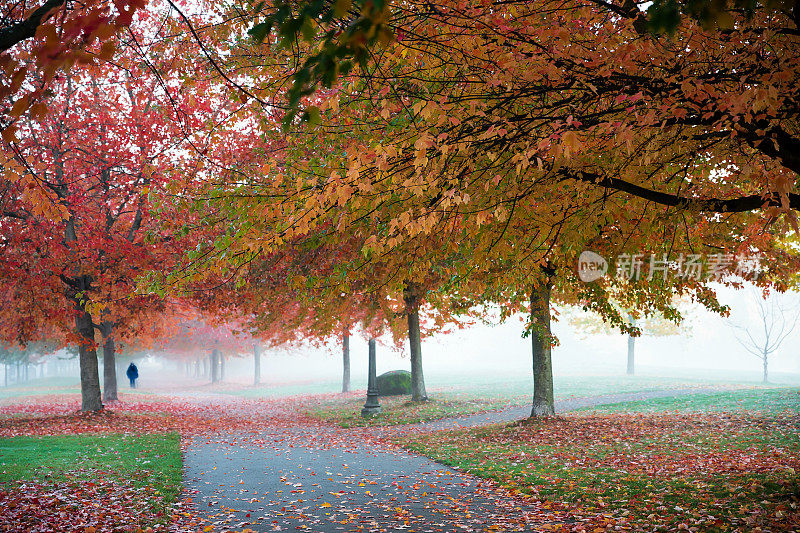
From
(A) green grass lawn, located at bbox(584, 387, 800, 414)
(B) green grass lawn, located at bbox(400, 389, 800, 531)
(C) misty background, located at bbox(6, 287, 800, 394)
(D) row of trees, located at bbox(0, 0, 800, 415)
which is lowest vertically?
(C) misty background, located at bbox(6, 287, 800, 394)

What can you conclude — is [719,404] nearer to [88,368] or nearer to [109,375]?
[88,368]

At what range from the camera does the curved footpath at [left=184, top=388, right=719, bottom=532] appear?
21.7 feet

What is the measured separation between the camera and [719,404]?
19156 millimetres

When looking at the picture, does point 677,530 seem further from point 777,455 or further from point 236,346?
point 236,346

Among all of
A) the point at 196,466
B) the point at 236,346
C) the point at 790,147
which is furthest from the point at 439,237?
the point at 236,346

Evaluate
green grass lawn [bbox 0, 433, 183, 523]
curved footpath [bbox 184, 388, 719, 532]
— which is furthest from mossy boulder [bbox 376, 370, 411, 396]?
green grass lawn [bbox 0, 433, 183, 523]

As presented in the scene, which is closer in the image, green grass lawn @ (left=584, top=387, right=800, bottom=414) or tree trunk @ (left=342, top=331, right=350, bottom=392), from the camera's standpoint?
green grass lawn @ (left=584, top=387, right=800, bottom=414)

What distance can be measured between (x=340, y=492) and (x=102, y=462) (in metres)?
5.32

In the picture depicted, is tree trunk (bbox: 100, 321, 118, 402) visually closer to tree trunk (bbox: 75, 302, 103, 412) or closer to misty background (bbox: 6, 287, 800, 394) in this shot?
tree trunk (bbox: 75, 302, 103, 412)

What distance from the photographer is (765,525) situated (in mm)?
5742

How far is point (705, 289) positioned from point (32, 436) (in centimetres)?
1671

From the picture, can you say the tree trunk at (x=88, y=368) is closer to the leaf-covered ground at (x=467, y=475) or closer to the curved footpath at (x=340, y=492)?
the leaf-covered ground at (x=467, y=475)

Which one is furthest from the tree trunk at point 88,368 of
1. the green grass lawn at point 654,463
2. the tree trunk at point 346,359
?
the tree trunk at point 346,359

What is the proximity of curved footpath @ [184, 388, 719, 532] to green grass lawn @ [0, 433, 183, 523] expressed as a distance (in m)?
0.45
